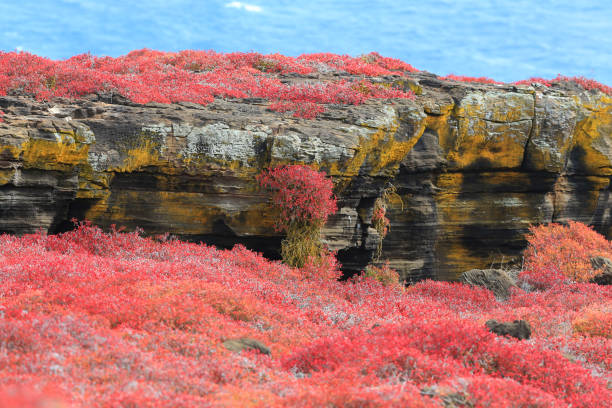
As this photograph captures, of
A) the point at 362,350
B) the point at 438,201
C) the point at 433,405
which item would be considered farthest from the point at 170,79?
the point at 433,405

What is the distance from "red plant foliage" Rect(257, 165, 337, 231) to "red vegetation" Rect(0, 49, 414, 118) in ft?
10.8

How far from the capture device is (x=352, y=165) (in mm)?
17703

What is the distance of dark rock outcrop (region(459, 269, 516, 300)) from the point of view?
1920 centimetres

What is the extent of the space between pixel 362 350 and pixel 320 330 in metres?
2.57

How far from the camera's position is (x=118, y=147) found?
50.6ft

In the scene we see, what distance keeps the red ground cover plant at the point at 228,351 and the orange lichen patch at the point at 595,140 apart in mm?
15317

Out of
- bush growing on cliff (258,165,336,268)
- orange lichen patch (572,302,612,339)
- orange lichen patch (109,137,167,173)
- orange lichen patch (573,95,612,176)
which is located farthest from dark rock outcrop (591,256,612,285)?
orange lichen patch (109,137,167,173)

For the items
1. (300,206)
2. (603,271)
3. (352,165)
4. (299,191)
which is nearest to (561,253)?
(603,271)

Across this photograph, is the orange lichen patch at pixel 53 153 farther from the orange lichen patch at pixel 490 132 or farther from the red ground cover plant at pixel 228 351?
the orange lichen patch at pixel 490 132

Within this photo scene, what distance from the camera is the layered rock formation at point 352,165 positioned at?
49.2ft

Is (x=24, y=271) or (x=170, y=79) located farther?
(x=170, y=79)

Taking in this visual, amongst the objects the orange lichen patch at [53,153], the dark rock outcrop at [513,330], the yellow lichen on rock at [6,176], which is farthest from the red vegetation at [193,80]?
the dark rock outcrop at [513,330]

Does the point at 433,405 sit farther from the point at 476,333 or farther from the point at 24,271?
the point at 24,271

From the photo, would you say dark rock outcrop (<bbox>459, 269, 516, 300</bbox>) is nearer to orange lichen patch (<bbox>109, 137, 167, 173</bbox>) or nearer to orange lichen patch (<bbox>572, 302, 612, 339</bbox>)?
orange lichen patch (<bbox>572, 302, 612, 339</bbox>)
